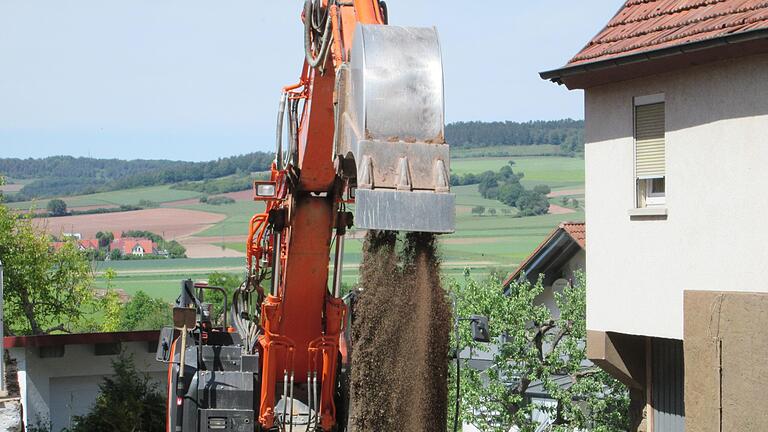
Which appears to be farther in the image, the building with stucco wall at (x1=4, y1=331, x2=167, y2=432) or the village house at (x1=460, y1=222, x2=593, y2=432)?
the village house at (x1=460, y1=222, x2=593, y2=432)

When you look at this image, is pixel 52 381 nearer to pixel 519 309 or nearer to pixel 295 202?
pixel 519 309

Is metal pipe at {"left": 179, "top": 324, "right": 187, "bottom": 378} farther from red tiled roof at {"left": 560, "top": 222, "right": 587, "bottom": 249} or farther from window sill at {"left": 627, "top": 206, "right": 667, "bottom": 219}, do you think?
red tiled roof at {"left": 560, "top": 222, "right": 587, "bottom": 249}

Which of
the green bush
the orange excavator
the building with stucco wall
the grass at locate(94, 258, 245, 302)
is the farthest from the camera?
the grass at locate(94, 258, 245, 302)

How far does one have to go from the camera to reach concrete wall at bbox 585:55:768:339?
42.4 feet

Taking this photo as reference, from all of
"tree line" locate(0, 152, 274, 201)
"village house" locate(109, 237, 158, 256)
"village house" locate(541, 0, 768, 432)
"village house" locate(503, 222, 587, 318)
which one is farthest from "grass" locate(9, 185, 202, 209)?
"village house" locate(541, 0, 768, 432)

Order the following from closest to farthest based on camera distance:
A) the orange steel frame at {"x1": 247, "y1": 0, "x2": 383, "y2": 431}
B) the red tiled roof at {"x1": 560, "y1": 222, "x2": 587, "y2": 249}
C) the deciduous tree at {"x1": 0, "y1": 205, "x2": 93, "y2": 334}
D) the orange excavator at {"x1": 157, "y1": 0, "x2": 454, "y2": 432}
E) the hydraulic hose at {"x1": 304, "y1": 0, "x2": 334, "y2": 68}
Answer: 1. the orange excavator at {"x1": 157, "y1": 0, "x2": 454, "y2": 432}
2. the hydraulic hose at {"x1": 304, "y1": 0, "x2": 334, "y2": 68}
3. the orange steel frame at {"x1": 247, "y1": 0, "x2": 383, "y2": 431}
4. the red tiled roof at {"x1": 560, "y1": 222, "x2": 587, "y2": 249}
5. the deciduous tree at {"x1": 0, "y1": 205, "x2": 93, "y2": 334}

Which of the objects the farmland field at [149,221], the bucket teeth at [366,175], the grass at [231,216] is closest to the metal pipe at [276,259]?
the bucket teeth at [366,175]

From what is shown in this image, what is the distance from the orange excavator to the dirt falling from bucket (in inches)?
30.6

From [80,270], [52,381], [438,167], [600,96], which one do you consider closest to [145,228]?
[80,270]

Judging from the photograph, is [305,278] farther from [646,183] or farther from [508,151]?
[508,151]

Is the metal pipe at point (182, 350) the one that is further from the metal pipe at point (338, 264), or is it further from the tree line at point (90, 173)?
the tree line at point (90, 173)

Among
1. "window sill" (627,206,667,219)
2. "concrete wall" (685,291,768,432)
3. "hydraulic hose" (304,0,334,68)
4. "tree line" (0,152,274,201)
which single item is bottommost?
"concrete wall" (685,291,768,432)

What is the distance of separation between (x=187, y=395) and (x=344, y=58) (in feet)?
16.8

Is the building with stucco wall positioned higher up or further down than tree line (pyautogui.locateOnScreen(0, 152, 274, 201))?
further down
